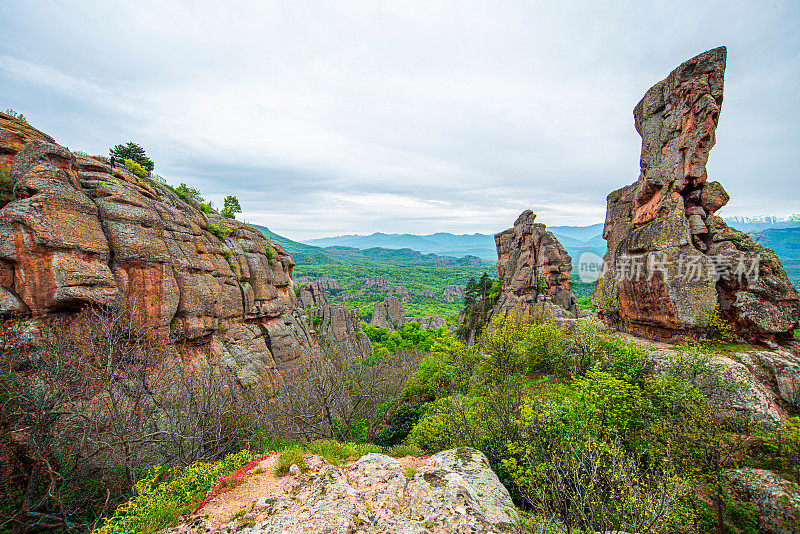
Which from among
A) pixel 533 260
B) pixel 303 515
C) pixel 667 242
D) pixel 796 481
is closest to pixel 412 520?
pixel 303 515

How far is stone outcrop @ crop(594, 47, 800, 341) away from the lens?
1748 cm

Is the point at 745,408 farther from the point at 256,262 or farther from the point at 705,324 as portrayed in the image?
the point at 256,262

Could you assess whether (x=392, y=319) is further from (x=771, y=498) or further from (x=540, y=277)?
(x=771, y=498)

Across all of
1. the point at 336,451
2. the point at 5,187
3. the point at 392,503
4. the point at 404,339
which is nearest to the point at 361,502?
the point at 392,503

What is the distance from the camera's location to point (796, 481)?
10117 millimetres

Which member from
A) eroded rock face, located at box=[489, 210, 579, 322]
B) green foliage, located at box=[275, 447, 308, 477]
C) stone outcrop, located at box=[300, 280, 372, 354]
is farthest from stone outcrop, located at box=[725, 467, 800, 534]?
stone outcrop, located at box=[300, 280, 372, 354]

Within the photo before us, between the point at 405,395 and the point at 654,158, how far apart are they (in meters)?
29.4

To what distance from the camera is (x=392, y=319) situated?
97688 millimetres

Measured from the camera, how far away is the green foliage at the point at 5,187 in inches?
617

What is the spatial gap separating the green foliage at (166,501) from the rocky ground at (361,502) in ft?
1.99

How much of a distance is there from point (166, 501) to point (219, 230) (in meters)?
24.8

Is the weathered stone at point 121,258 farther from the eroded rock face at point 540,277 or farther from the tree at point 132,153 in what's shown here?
the eroded rock face at point 540,277

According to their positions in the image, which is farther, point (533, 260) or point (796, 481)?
point (533, 260)

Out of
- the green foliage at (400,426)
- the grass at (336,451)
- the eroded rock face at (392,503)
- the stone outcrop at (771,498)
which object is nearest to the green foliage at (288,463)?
the eroded rock face at (392,503)
